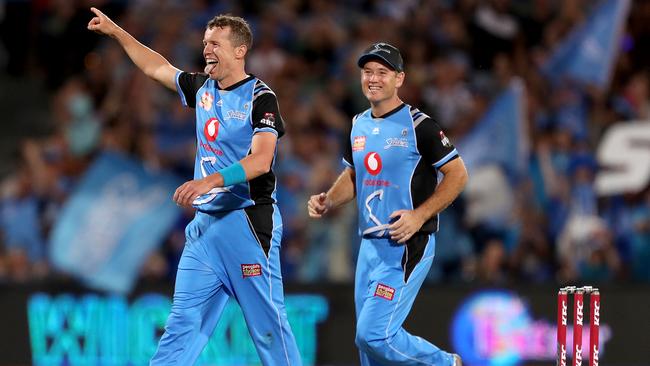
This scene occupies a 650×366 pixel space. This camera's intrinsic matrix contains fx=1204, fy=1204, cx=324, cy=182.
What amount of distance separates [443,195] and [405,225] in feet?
1.12

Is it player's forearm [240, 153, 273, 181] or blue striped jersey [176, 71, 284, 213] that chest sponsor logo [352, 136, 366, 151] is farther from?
player's forearm [240, 153, 273, 181]

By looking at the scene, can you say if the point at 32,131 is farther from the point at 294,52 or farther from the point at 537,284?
the point at 537,284

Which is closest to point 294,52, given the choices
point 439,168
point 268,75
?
point 268,75

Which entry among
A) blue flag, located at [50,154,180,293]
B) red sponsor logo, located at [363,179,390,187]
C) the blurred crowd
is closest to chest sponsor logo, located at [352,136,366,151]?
red sponsor logo, located at [363,179,390,187]

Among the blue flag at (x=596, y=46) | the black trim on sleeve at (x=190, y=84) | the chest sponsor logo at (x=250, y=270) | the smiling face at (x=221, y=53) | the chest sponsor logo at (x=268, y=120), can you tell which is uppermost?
the blue flag at (x=596, y=46)

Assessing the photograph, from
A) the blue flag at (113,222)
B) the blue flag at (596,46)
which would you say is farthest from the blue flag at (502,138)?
the blue flag at (113,222)

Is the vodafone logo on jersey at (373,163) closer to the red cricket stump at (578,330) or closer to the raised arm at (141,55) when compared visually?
the raised arm at (141,55)

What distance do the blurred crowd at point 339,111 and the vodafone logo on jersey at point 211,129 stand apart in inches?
212

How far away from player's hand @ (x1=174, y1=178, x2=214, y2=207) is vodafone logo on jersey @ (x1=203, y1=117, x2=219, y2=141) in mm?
766

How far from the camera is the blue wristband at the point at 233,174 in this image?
739 cm

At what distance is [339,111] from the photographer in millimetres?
14750

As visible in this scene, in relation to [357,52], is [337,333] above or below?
below

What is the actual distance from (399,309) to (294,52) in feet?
26.5

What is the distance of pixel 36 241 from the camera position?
542 inches
